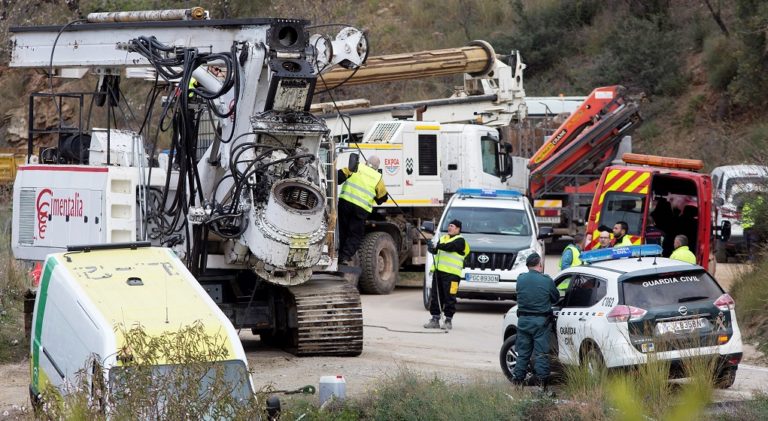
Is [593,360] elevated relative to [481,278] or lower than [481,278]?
lower

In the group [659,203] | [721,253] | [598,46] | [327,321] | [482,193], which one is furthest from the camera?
[598,46]

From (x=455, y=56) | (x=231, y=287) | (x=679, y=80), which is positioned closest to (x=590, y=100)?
(x=455, y=56)

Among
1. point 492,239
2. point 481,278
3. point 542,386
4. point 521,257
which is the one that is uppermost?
point 492,239

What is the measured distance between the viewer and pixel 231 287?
14805 mm

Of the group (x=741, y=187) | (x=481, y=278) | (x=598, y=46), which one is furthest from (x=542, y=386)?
(x=598, y=46)

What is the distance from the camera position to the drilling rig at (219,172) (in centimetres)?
1350

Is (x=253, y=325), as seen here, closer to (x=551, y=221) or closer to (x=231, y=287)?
(x=231, y=287)

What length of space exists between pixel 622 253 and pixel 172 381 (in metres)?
6.26

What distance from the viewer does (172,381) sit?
26.7 feet

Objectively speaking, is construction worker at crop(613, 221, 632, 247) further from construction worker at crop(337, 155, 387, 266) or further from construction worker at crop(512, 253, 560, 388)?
construction worker at crop(512, 253, 560, 388)

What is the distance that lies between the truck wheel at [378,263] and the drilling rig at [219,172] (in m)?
6.53

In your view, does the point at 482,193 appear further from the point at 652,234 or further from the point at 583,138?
the point at 583,138

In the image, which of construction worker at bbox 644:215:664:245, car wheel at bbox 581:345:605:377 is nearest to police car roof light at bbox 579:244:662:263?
car wheel at bbox 581:345:605:377

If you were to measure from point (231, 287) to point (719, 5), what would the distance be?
2885cm
